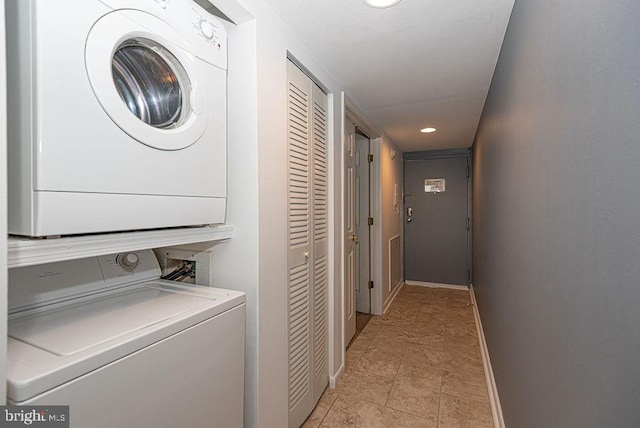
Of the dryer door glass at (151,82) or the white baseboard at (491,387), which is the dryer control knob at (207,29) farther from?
the white baseboard at (491,387)

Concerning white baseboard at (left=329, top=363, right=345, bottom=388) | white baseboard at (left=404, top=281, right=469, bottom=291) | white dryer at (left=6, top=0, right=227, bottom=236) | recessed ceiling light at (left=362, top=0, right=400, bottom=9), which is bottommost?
white baseboard at (left=329, top=363, right=345, bottom=388)

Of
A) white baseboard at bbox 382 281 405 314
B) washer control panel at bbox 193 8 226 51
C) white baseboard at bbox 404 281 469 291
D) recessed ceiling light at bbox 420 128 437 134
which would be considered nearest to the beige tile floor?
white baseboard at bbox 382 281 405 314

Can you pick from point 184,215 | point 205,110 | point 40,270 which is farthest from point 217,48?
point 40,270

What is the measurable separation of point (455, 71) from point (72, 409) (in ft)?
7.48

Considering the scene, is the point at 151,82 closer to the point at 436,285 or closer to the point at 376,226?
the point at 376,226

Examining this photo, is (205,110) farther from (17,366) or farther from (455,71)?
(455,71)

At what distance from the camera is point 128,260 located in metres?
1.20

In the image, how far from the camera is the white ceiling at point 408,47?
4.26ft

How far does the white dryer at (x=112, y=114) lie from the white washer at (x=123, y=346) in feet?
0.90

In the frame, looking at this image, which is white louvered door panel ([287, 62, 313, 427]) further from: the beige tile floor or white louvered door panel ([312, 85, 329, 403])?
the beige tile floor

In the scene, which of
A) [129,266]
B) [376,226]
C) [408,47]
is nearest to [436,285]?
[376,226]

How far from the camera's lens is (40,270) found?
3.04 ft

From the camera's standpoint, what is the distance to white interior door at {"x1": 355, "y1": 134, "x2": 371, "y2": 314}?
332 centimetres

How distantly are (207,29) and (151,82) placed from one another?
0.29 metres
